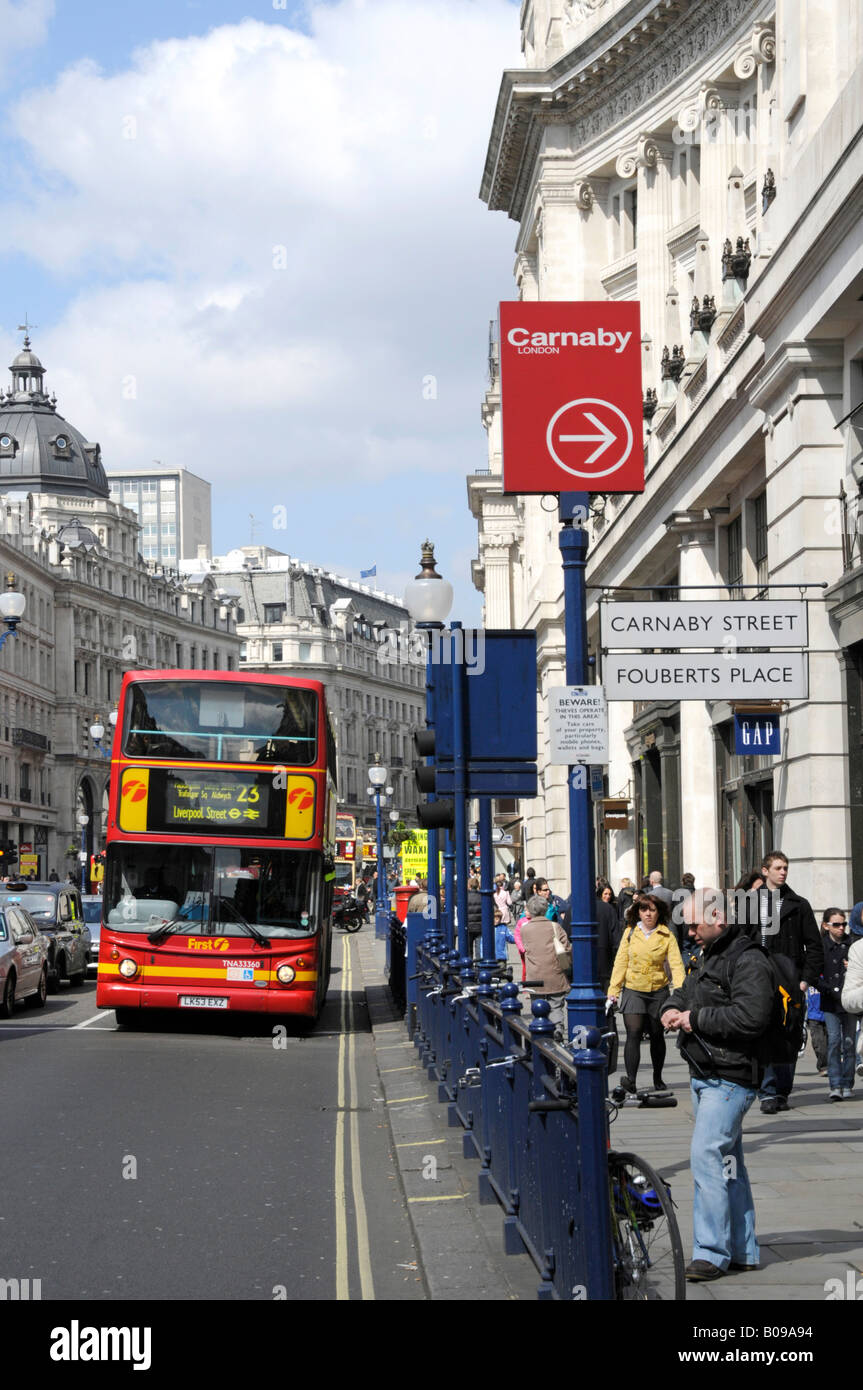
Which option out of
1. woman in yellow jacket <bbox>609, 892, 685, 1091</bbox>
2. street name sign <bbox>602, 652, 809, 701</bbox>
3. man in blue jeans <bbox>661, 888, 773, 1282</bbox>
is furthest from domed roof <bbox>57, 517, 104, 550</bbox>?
man in blue jeans <bbox>661, 888, 773, 1282</bbox>

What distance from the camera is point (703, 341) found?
88.9 ft

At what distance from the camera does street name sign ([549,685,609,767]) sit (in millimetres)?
7270

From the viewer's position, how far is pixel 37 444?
114312 millimetres

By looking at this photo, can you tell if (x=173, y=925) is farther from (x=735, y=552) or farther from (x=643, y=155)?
(x=643, y=155)

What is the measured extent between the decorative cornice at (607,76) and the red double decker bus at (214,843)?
729 inches

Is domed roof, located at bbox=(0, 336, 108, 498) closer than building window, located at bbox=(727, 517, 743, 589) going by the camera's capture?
No

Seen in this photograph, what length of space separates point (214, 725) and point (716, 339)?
9081mm

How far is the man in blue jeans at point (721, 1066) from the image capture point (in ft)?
25.3

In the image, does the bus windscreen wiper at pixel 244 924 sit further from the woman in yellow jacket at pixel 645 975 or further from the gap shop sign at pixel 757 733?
the woman in yellow jacket at pixel 645 975

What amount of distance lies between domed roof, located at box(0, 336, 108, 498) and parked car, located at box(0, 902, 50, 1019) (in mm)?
90991

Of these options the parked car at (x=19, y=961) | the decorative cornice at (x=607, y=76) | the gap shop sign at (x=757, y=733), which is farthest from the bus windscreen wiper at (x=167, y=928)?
the decorative cornice at (x=607, y=76)

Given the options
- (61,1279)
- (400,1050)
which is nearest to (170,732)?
(400,1050)

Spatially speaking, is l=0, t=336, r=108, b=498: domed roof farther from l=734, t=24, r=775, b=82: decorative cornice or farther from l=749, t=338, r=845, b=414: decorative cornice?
l=749, t=338, r=845, b=414: decorative cornice
